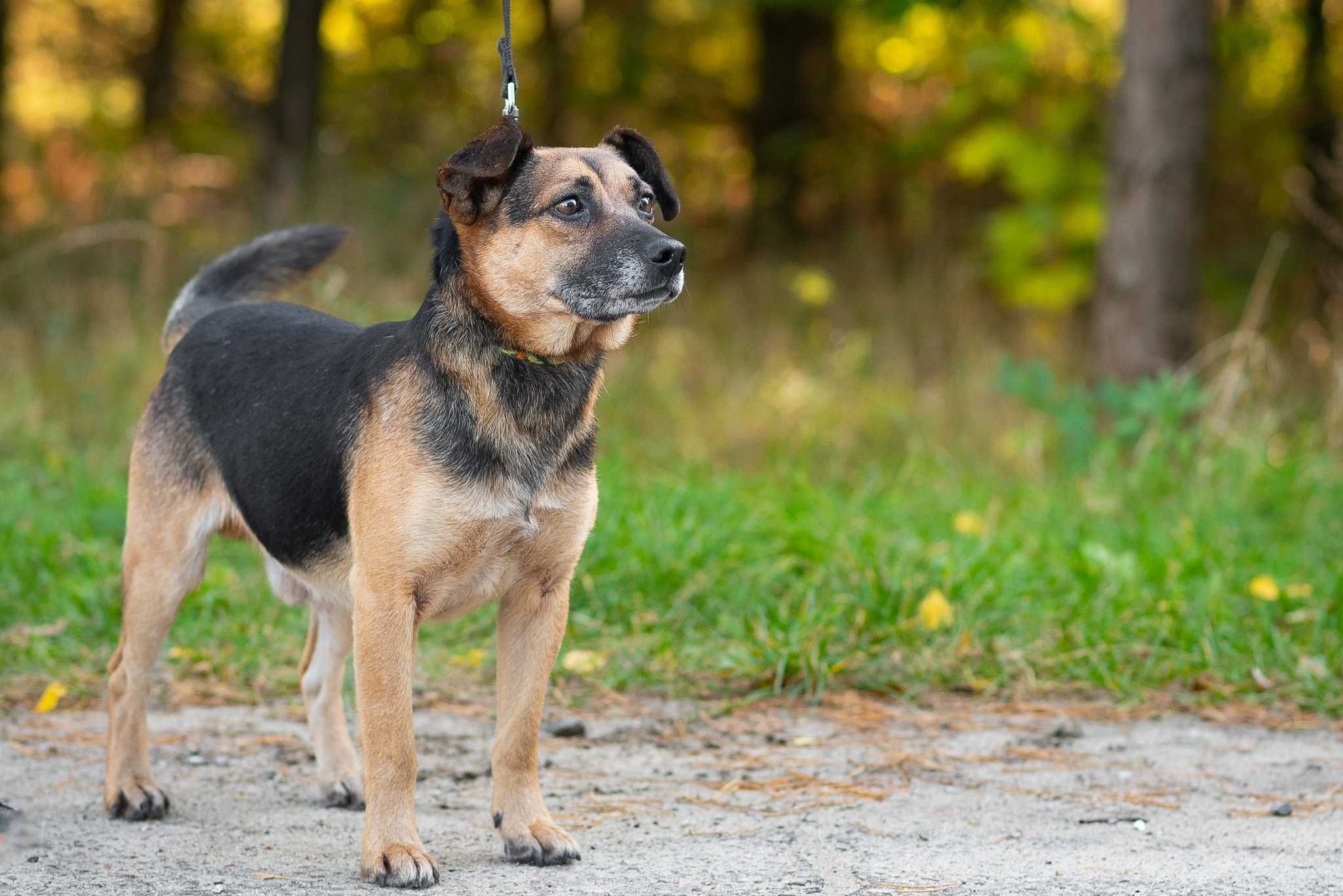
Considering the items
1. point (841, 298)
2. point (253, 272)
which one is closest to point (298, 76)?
point (841, 298)

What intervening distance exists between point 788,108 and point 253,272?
11.6 meters

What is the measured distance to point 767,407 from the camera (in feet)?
31.4

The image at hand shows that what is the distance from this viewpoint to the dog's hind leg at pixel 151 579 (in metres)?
4.41

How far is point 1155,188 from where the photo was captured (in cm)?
927

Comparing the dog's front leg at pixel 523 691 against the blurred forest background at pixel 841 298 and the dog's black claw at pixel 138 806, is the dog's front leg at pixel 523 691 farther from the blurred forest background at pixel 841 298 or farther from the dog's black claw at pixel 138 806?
the blurred forest background at pixel 841 298

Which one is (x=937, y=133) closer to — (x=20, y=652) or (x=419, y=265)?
(x=419, y=265)

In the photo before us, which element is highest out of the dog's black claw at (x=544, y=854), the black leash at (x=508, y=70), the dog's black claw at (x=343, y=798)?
the black leash at (x=508, y=70)

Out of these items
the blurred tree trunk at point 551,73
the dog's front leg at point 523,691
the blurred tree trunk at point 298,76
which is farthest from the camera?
the blurred tree trunk at point 551,73

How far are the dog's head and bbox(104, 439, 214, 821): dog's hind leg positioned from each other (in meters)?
1.24

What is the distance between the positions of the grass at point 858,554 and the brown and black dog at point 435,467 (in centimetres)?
128

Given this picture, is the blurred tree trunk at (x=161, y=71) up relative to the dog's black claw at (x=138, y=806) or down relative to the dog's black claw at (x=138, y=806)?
up

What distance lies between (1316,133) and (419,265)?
27.4ft

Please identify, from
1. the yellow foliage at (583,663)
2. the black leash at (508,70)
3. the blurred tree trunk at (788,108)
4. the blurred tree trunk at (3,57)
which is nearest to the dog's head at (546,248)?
the black leash at (508,70)

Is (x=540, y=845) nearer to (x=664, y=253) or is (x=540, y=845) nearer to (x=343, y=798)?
(x=343, y=798)
